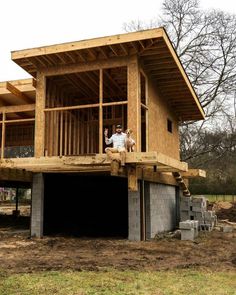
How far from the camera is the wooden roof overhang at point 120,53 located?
1088 cm

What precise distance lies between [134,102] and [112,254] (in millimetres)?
4315

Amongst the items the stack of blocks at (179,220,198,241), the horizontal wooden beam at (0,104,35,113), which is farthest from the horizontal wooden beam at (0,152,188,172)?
the horizontal wooden beam at (0,104,35,113)

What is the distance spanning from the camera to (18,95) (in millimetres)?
13828

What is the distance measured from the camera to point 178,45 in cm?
2981

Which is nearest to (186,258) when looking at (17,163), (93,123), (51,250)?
(51,250)

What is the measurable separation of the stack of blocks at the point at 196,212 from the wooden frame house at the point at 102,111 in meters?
0.49

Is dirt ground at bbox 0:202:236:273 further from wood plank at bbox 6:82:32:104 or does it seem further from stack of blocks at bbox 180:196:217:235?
wood plank at bbox 6:82:32:104

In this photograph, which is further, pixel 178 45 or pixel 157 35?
pixel 178 45

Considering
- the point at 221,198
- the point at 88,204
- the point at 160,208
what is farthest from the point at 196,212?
the point at 221,198

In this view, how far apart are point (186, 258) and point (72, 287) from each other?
12.1ft

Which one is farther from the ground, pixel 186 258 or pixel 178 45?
pixel 178 45

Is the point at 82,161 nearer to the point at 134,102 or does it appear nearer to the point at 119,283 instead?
the point at 134,102

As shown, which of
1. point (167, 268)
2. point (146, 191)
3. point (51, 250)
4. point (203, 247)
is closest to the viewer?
point (167, 268)

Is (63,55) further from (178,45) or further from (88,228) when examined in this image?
(178,45)
